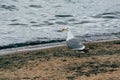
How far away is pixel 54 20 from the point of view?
65.7ft

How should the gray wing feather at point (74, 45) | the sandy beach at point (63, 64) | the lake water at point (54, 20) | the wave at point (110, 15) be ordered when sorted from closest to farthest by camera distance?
the sandy beach at point (63, 64) < the gray wing feather at point (74, 45) < the lake water at point (54, 20) < the wave at point (110, 15)

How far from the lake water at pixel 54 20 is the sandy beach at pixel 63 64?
2.22 m

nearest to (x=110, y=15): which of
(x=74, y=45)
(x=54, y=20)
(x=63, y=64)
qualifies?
(x=54, y=20)

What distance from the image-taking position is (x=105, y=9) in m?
23.7

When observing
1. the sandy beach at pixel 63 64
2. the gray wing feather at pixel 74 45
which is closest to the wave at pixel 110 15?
the sandy beach at pixel 63 64

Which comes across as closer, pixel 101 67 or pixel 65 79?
pixel 65 79

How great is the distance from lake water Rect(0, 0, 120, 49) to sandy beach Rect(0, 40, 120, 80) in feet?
7.27

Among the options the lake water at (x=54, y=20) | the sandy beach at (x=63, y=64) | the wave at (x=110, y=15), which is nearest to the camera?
the sandy beach at (x=63, y=64)

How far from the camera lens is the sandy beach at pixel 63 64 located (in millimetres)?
9766

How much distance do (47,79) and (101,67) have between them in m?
1.74

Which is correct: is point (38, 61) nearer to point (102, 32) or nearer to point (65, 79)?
point (65, 79)

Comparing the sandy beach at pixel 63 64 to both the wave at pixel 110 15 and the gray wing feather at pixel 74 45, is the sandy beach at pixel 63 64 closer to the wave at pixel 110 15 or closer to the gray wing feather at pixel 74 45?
the gray wing feather at pixel 74 45

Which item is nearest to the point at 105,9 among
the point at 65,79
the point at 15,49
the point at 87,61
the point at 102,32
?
the point at 102,32

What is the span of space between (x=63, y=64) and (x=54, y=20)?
9.32 m
